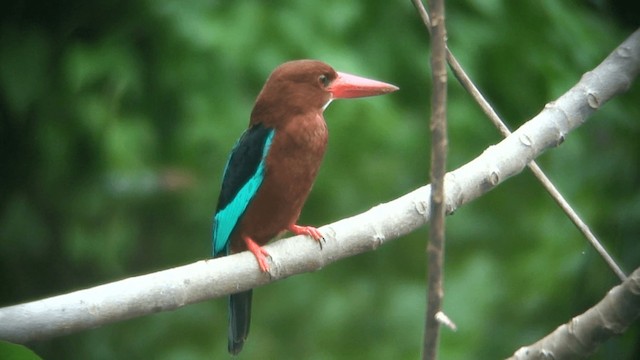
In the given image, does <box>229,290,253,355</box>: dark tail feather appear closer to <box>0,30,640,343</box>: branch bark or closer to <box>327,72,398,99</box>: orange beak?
<box>0,30,640,343</box>: branch bark

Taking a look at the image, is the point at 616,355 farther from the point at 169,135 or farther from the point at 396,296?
the point at 396,296

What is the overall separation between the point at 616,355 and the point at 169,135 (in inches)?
76.2

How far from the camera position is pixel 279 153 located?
247 cm

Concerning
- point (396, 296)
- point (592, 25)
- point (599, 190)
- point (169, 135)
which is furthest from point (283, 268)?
point (396, 296)

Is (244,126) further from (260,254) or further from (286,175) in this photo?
(260,254)

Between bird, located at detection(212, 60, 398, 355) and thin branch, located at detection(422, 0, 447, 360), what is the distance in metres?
1.13

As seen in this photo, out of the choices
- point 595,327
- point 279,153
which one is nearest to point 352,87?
point 279,153

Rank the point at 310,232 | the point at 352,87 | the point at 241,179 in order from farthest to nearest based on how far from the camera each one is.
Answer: the point at 241,179 → the point at 352,87 → the point at 310,232

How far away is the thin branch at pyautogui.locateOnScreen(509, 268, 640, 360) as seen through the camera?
1.63 m

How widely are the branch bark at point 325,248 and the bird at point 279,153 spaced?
0.67 ft

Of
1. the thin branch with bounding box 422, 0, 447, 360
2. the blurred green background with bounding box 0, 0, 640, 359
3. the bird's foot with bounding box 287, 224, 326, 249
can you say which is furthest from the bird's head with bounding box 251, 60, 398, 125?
the thin branch with bounding box 422, 0, 447, 360

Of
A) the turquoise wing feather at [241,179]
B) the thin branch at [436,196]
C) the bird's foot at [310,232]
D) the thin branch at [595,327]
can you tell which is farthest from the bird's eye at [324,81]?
the thin branch at [436,196]

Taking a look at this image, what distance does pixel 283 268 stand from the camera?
2156 millimetres

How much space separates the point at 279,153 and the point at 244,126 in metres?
1.00
